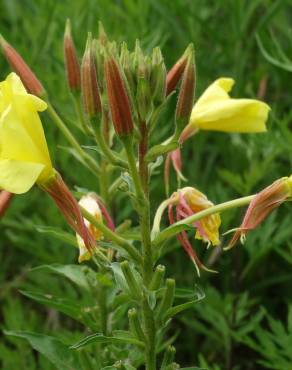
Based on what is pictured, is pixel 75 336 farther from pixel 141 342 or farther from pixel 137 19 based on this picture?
pixel 137 19

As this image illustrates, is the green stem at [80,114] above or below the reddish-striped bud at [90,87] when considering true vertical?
below

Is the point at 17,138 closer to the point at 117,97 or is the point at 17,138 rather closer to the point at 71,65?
the point at 117,97

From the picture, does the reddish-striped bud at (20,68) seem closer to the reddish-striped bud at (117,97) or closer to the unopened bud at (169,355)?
the reddish-striped bud at (117,97)

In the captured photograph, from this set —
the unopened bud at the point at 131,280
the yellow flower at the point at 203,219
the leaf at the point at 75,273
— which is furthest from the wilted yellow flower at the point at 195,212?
the leaf at the point at 75,273

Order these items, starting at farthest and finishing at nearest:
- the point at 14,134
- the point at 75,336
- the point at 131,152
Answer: the point at 75,336
the point at 131,152
the point at 14,134

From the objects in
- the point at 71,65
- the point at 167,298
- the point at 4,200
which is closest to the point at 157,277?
the point at 167,298

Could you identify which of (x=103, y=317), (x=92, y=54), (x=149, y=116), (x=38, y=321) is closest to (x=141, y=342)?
(x=103, y=317)
